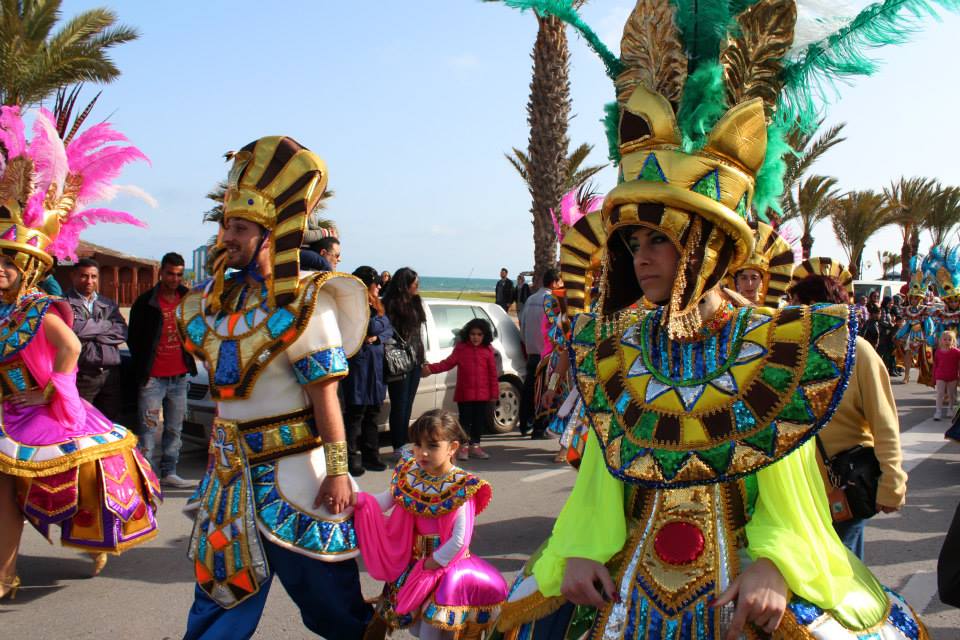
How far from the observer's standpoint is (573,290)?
6188mm

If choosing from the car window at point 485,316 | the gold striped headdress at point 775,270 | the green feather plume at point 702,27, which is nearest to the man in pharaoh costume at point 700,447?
the green feather plume at point 702,27

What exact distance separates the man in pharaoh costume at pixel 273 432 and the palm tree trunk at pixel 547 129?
1213 centimetres

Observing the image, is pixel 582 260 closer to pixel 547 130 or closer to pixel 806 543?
pixel 806 543

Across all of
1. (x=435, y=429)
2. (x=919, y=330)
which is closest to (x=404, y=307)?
(x=435, y=429)

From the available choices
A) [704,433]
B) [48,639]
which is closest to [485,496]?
[704,433]

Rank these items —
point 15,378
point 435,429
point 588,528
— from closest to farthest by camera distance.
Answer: point 588,528 → point 435,429 → point 15,378

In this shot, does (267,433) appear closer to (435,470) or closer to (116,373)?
(435,470)

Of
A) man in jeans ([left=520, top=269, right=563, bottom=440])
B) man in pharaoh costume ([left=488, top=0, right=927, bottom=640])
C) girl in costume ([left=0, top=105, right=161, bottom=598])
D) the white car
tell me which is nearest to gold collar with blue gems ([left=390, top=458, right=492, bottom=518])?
man in pharaoh costume ([left=488, top=0, right=927, bottom=640])

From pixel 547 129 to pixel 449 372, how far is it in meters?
8.12

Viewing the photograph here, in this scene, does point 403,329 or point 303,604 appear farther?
point 403,329

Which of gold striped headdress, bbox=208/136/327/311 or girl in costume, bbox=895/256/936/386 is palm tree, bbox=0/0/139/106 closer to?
gold striped headdress, bbox=208/136/327/311

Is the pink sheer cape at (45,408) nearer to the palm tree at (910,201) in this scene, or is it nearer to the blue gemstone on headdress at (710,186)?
the blue gemstone on headdress at (710,186)

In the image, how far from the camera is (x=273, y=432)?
313cm

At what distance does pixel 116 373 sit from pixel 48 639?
408cm
